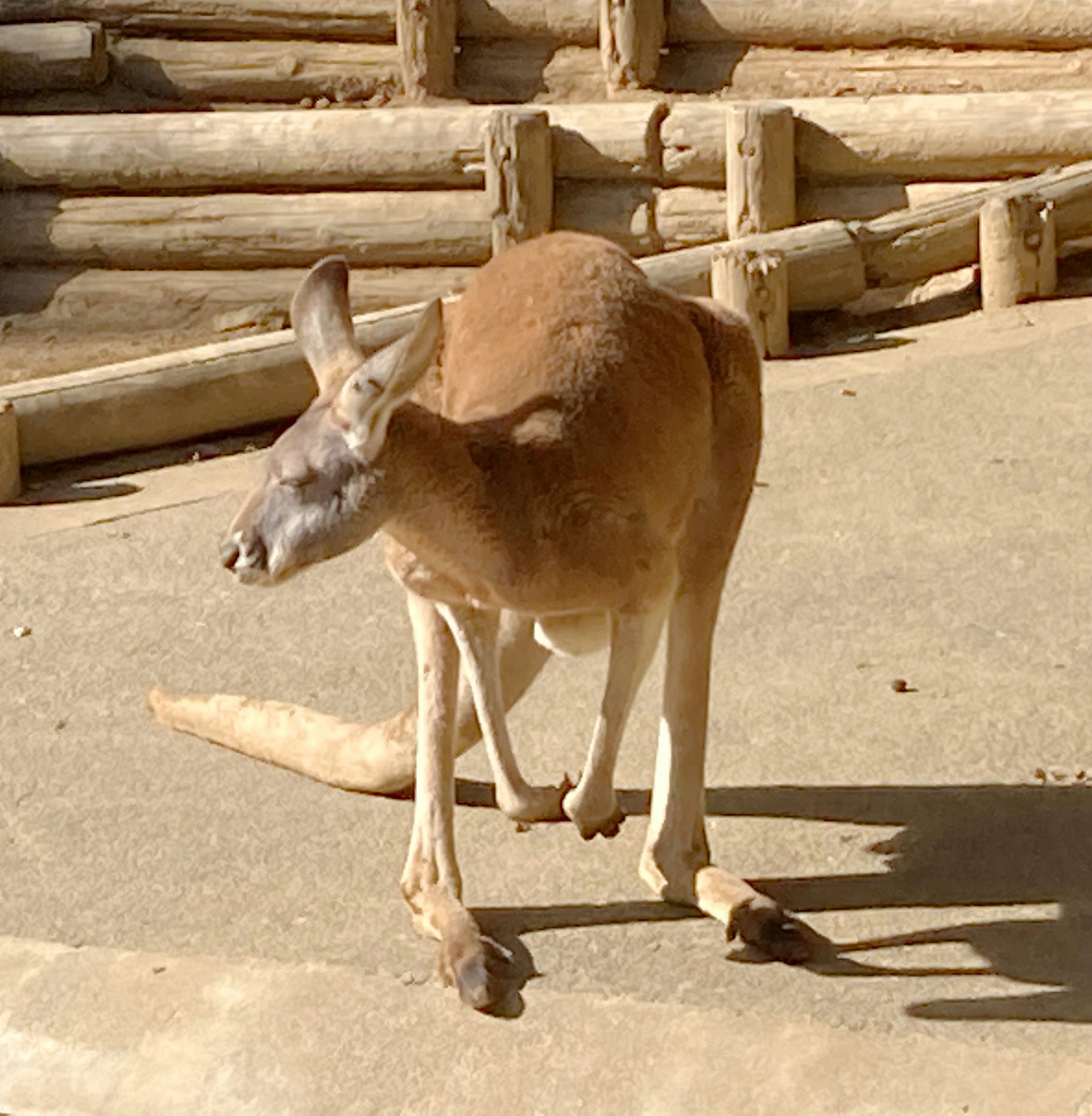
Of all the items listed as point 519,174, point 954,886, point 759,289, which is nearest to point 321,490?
point 954,886

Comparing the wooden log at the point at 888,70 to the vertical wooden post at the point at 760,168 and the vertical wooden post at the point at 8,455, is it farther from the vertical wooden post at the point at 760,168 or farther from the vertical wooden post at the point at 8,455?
the vertical wooden post at the point at 8,455

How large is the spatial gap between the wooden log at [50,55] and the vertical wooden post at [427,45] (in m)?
1.52

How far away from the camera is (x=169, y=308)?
9656 millimetres

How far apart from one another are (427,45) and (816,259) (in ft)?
8.56

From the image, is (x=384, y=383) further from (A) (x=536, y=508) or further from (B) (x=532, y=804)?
(B) (x=532, y=804)

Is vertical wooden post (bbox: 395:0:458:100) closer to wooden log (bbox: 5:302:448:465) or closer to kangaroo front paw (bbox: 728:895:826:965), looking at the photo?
wooden log (bbox: 5:302:448:465)

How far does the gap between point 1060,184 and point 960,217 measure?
397mm

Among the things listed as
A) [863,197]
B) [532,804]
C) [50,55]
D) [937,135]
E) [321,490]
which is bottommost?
[532,804]

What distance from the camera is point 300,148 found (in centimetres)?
940

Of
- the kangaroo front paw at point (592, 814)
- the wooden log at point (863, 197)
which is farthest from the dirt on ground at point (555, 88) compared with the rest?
the kangaroo front paw at point (592, 814)

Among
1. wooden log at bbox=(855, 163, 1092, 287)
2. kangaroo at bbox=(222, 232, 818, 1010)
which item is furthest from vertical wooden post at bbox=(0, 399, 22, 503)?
wooden log at bbox=(855, 163, 1092, 287)

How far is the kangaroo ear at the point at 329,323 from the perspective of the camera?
3.73 m

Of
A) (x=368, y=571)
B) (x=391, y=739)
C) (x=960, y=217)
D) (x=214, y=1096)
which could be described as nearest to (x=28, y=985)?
(x=214, y=1096)

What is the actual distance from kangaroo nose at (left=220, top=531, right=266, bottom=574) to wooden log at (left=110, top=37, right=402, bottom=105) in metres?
7.03
